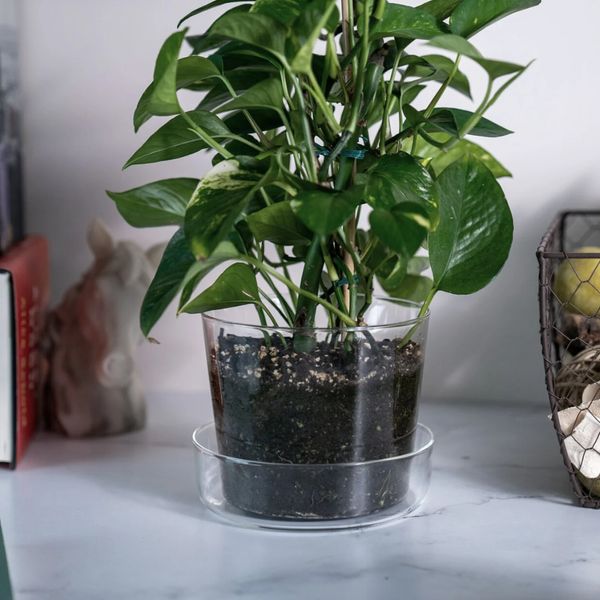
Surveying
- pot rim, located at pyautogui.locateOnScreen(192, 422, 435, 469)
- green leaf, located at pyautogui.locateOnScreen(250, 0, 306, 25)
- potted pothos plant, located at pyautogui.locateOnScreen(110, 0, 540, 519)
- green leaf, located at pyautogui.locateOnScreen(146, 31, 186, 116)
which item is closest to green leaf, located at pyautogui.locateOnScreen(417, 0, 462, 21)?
potted pothos plant, located at pyautogui.locateOnScreen(110, 0, 540, 519)

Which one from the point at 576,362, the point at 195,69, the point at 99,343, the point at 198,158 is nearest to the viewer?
the point at 195,69

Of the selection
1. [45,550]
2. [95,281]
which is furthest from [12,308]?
[45,550]

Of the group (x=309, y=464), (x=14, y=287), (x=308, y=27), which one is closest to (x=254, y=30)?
(x=308, y=27)

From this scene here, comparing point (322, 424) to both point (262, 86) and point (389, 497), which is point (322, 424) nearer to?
point (389, 497)

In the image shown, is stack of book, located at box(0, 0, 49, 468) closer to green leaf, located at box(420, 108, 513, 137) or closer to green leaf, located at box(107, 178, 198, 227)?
green leaf, located at box(107, 178, 198, 227)

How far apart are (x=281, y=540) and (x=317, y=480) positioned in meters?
0.07

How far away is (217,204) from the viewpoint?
2.19 ft

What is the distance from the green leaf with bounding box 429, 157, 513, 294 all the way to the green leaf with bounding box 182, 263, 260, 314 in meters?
0.17

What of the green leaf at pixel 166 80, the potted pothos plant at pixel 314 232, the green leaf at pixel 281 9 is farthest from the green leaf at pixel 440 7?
the green leaf at pixel 166 80

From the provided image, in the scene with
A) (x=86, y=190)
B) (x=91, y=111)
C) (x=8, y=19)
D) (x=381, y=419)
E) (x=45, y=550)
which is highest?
(x=8, y=19)

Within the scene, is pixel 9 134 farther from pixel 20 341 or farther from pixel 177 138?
pixel 177 138

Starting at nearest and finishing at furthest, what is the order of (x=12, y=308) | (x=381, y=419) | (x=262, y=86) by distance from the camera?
1. (x=262, y=86)
2. (x=381, y=419)
3. (x=12, y=308)

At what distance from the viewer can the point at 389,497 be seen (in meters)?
0.83

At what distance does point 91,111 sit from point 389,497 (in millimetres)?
740
